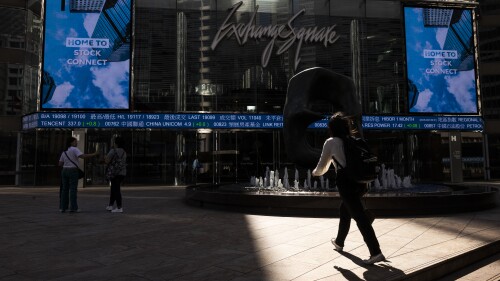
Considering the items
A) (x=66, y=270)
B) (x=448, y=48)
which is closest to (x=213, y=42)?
(x=448, y=48)

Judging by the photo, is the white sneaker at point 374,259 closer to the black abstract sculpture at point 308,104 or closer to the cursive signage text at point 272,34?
the black abstract sculpture at point 308,104

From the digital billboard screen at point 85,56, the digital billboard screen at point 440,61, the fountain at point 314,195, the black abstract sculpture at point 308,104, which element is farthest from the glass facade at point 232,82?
the black abstract sculpture at point 308,104

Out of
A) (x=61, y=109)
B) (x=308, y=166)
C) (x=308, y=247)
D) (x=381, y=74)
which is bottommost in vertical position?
(x=308, y=247)

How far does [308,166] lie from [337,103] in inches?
90.5

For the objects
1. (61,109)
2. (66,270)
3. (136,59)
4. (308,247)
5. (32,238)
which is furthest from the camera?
(136,59)

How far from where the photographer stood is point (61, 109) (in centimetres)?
2061

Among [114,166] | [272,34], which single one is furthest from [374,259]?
[272,34]

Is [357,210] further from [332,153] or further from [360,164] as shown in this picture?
[332,153]

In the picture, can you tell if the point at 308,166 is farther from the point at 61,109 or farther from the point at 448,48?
the point at 448,48

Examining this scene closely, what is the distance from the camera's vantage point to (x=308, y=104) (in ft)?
35.6

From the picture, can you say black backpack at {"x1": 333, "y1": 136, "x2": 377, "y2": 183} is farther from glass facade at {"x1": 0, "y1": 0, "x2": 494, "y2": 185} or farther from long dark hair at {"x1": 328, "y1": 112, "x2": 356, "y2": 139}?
glass facade at {"x1": 0, "y1": 0, "x2": 494, "y2": 185}

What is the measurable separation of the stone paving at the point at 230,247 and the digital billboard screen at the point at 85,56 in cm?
1360

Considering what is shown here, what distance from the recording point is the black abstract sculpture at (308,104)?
10414 millimetres

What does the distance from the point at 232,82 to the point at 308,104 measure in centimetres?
1320
